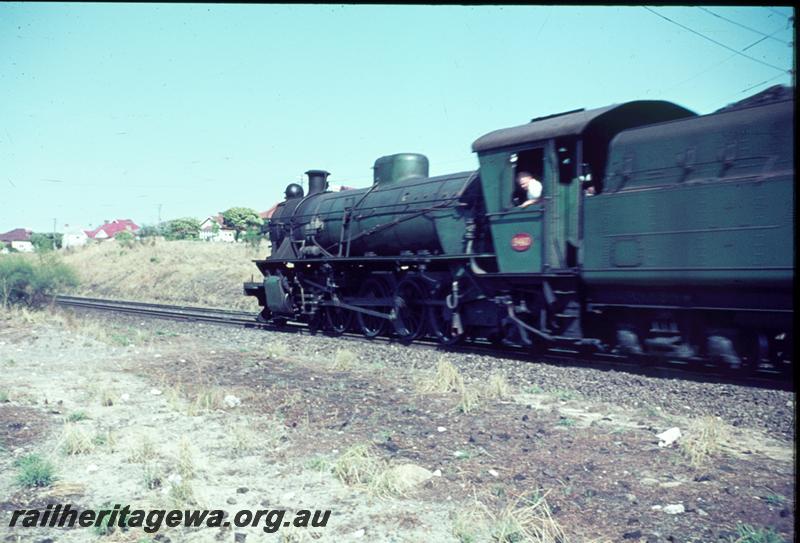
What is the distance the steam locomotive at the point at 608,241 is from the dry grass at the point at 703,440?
244 centimetres

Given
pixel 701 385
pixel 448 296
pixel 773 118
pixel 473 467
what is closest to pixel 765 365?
pixel 701 385

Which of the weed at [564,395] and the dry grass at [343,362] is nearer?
the weed at [564,395]

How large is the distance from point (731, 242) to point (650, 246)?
1.02m

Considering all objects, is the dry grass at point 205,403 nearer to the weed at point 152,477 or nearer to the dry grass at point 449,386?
the weed at point 152,477

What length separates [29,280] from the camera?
1867cm

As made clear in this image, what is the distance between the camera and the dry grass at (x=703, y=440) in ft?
15.4

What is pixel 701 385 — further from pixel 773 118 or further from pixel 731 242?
pixel 773 118

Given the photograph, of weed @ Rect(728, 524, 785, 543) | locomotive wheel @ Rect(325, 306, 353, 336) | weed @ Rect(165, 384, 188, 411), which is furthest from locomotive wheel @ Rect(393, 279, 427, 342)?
weed @ Rect(728, 524, 785, 543)

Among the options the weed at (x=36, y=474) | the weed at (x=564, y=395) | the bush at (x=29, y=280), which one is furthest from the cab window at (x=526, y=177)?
the bush at (x=29, y=280)

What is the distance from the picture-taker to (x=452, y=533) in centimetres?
359

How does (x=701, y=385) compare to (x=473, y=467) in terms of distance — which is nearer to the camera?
(x=473, y=467)

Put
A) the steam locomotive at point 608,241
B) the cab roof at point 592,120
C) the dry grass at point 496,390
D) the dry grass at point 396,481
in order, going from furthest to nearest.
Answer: the cab roof at point 592,120 → the steam locomotive at point 608,241 → the dry grass at point 496,390 → the dry grass at point 396,481

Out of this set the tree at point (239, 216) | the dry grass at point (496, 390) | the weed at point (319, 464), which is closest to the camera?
the weed at point (319, 464)

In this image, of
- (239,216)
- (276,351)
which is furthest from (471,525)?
(239,216)
